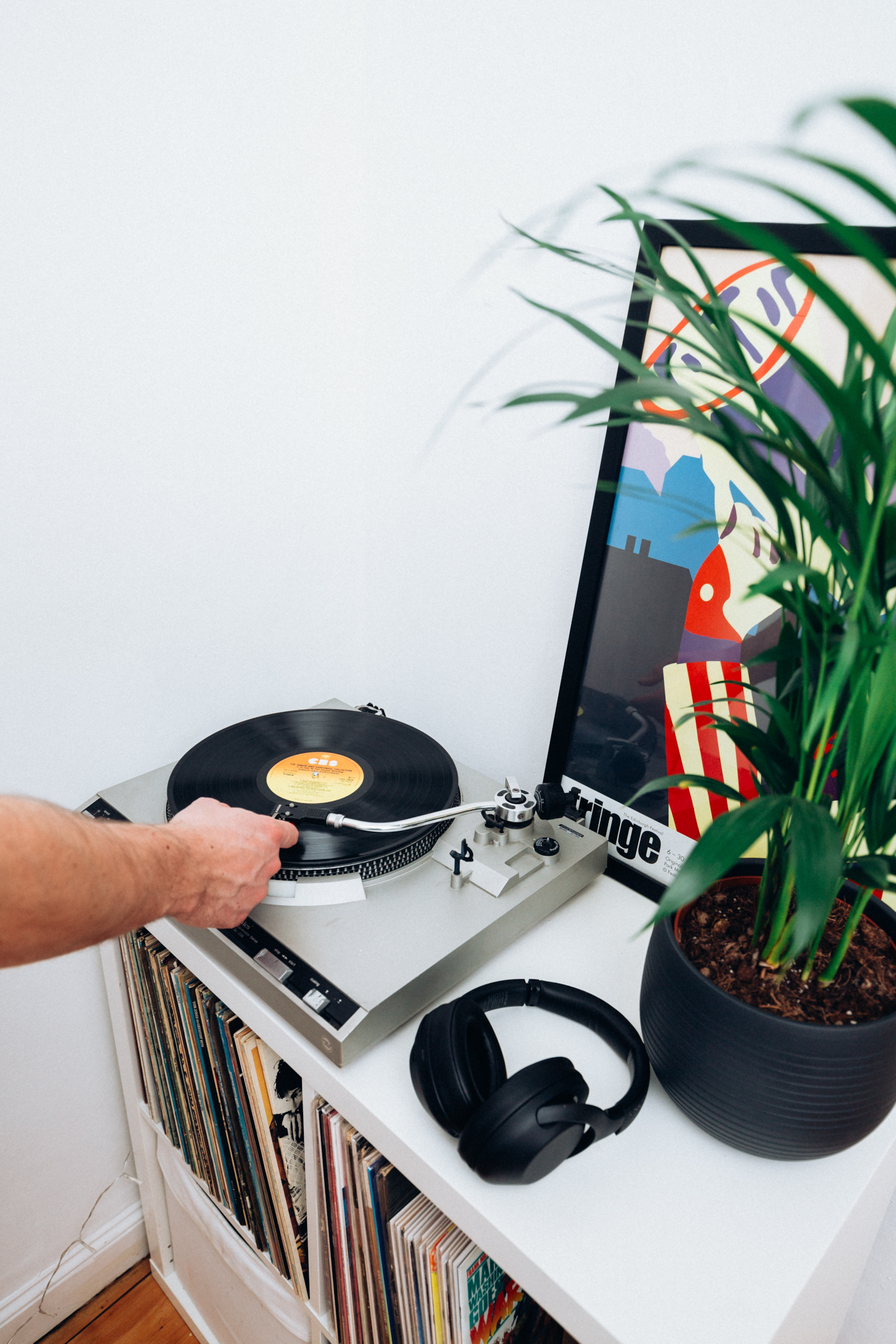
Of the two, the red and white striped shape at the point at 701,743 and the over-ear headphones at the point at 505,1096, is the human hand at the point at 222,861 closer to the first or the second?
the over-ear headphones at the point at 505,1096

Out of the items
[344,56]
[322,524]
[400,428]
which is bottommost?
[322,524]

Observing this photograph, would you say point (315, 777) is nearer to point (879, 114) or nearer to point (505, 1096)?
point (505, 1096)

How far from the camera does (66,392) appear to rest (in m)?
0.94

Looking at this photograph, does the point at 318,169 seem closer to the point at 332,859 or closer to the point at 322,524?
the point at 322,524

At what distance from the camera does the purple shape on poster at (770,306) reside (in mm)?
771

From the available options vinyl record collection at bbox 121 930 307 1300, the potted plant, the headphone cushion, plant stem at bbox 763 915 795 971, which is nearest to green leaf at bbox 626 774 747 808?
the potted plant

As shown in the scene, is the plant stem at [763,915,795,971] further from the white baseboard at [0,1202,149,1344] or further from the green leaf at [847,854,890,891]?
the white baseboard at [0,1202,149,1344]

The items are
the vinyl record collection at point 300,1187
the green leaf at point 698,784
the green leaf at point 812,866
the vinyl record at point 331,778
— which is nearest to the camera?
the green leaf at point 812,866

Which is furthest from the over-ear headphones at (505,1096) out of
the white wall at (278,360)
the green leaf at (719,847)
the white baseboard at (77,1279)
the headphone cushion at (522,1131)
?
the white baseboard at (77,1279)

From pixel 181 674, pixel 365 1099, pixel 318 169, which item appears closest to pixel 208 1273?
pixel 365 1099

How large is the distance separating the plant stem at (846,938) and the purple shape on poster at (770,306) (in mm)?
536

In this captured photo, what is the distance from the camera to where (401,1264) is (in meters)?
0.76

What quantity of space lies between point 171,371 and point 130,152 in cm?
24

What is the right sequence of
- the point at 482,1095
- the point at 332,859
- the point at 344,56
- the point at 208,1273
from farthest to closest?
the point at 208,1273, the point at 344,56, the point at 332,859, the point at 482,1095
